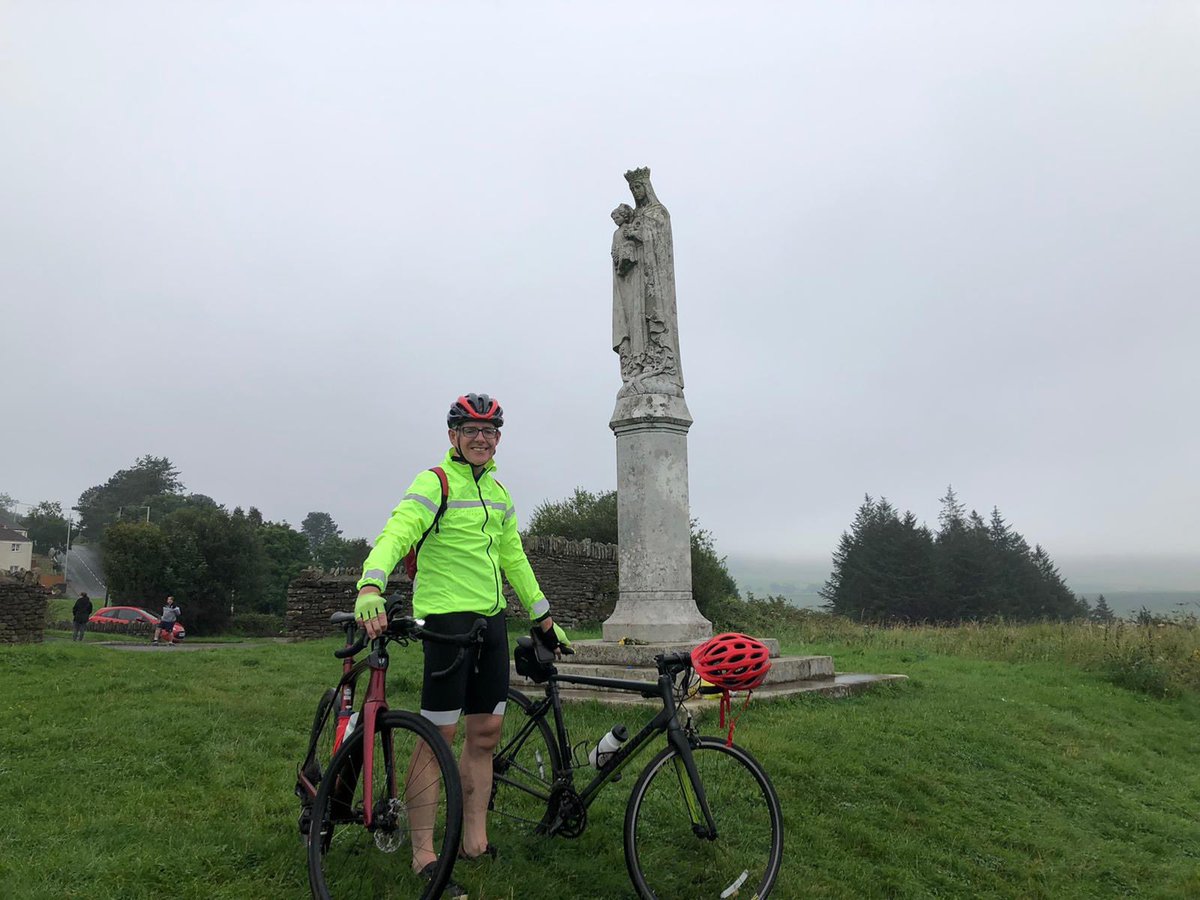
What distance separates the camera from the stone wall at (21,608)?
16.5 m

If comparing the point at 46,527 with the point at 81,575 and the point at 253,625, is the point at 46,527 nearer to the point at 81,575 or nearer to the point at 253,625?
the point at 81,575

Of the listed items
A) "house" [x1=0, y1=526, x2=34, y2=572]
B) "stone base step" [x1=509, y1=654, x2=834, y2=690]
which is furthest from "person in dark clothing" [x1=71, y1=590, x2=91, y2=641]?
"house" [x1=0, y1=526, x2=34, y2=572]

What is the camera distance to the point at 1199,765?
8141 millimetres

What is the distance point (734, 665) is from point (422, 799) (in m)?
1.36

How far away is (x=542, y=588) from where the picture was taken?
17.8 meters

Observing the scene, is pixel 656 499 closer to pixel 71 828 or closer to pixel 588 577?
pixel 71 828

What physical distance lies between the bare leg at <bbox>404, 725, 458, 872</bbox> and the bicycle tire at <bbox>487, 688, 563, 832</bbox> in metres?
0.59

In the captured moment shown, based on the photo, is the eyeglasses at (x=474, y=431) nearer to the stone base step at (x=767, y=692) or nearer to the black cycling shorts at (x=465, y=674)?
the black cycling shorts at (x=465, y=674)

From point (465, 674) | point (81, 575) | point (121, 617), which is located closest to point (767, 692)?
point (465, 674)

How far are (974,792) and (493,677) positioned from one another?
3973 mm

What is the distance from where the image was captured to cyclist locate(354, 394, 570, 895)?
3484 millimetres

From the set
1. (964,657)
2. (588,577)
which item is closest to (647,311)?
(964,657)

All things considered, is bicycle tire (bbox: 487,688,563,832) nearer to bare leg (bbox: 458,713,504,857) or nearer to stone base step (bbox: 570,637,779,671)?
bare leg (bbox: 458,713,504,857)

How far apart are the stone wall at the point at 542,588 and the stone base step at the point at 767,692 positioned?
30.8 feet
